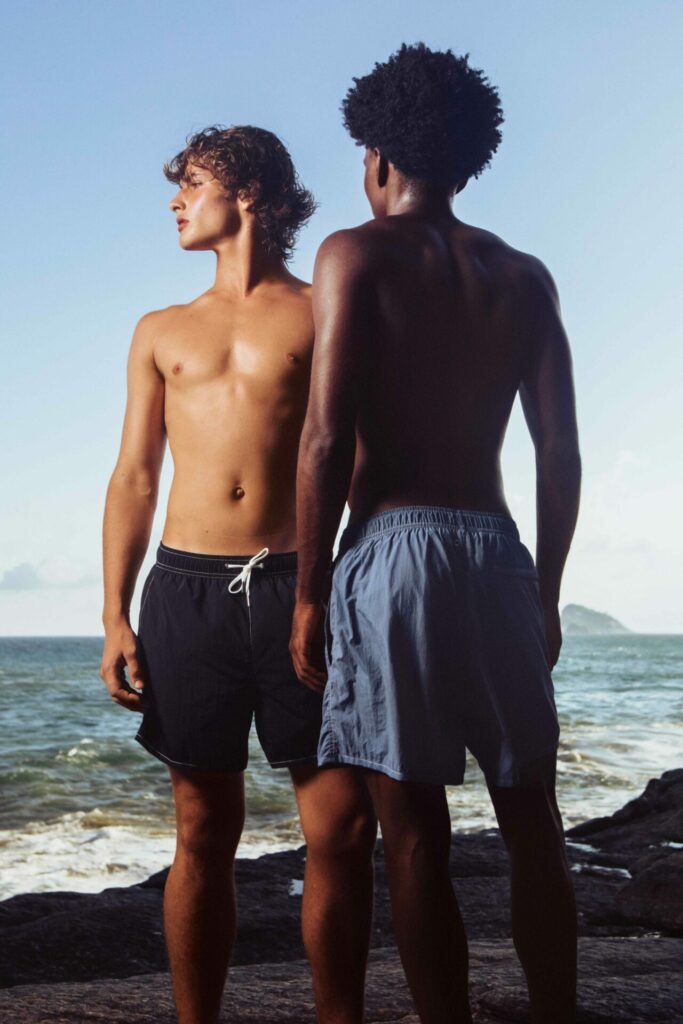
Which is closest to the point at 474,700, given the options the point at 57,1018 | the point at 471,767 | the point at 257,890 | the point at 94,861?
the point at 57,1018

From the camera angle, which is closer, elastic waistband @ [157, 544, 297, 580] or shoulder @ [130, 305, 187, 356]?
elastic waistband @ [157, 544, 297, 580]

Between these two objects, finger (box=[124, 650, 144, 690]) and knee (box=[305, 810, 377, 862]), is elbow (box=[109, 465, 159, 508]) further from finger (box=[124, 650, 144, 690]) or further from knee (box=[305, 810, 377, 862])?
knee (box=[305, 810, 377, 862])

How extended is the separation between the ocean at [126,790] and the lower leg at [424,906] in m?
6.05

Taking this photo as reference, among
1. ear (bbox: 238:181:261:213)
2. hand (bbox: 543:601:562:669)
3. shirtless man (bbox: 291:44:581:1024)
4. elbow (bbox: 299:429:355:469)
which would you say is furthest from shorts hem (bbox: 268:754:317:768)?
ear (bbox: 238:181:261:213)

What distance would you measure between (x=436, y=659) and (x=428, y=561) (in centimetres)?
17

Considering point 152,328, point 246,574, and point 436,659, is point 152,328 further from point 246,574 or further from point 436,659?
point 436,659

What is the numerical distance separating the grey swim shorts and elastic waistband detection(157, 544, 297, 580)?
0.40m

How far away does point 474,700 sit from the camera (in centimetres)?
197

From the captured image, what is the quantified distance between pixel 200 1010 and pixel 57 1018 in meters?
0.59

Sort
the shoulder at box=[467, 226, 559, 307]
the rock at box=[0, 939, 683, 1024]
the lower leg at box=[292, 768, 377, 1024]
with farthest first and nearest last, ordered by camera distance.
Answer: the rock at box=[0, 939, 683, 1024] → the lower leg at box=[292, 768, 377, 1024] → the shoulder at box=[467, 226, 559, 307]

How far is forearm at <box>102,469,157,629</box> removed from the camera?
8.41 ft

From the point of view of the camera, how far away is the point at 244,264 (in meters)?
2.66

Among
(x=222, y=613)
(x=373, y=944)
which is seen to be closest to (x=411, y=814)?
(x=222, y=613)

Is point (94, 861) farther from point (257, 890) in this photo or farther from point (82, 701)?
point (82, 701)
